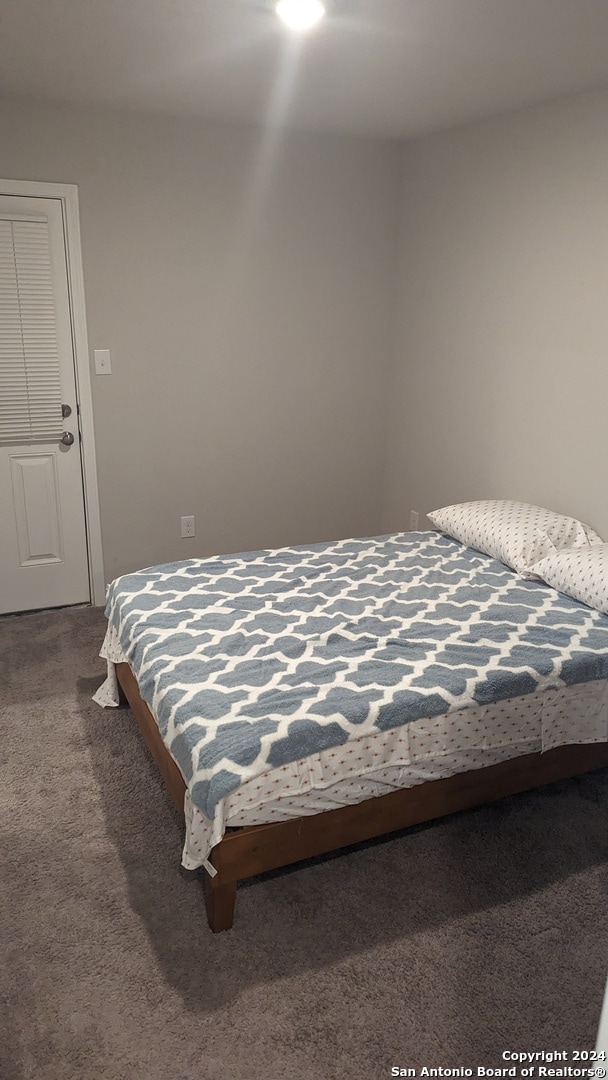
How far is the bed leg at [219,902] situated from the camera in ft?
6.04

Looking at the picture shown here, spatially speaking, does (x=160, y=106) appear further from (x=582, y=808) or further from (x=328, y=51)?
(x=582, y=808)

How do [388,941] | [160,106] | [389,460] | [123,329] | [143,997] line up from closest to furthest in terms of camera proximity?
[143,997] < [388,941] < [160,106] < [123,329] < [389,460]

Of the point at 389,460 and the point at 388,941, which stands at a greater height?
the point at 389,460

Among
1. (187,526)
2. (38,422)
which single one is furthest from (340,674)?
(38,422)

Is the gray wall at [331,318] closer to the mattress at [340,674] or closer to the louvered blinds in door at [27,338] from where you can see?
the louvered blinds in door at [27,338]

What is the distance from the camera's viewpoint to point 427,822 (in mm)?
2293

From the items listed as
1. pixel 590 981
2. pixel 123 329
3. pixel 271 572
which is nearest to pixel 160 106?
pixel 123 329

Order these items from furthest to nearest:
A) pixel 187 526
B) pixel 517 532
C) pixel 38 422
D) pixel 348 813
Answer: pixel 187 526
pixel 38 422
pixel 517 532
pixel 348 813

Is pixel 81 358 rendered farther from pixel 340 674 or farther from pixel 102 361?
pixel 340 674

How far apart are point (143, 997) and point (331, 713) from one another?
78cm

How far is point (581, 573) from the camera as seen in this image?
8.63 feet

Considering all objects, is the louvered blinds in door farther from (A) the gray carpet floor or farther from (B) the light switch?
(A) the gray carpet floor

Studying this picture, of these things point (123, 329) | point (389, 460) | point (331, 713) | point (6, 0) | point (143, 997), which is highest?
point (6, 0)

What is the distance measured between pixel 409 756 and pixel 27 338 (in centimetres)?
255
